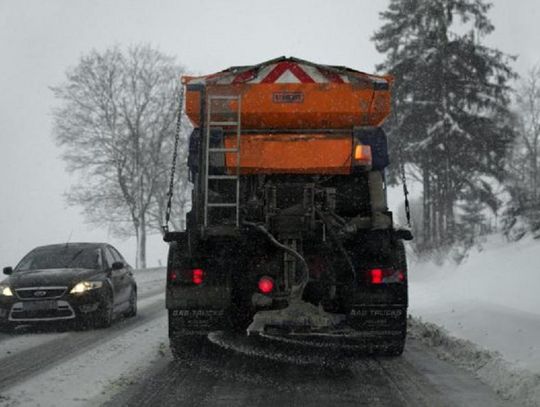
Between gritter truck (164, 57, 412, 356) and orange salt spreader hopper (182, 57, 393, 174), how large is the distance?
0.04 feet

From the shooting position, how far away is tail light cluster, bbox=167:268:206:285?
286 inches

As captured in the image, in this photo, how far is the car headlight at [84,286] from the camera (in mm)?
10814

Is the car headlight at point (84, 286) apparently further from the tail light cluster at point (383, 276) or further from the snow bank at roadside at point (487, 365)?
the tail light cluster at point (383, 276)

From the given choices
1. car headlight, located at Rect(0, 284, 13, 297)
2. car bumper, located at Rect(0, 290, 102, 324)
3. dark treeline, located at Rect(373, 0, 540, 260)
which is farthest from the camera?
dark treeline, located at Rect(373, 0, 540, 260)

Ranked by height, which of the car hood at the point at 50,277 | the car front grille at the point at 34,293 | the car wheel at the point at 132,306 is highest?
the car hood at the point at 50,277

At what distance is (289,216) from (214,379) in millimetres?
1745

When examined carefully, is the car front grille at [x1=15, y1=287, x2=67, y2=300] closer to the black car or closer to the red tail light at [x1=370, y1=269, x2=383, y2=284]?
the black car

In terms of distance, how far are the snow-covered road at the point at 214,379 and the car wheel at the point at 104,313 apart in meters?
1.71

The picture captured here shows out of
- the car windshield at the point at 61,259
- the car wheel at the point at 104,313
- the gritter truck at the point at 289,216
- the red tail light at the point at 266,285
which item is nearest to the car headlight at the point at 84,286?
the car wheel at the point at 104,313

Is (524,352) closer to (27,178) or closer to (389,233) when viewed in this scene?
(389,233)

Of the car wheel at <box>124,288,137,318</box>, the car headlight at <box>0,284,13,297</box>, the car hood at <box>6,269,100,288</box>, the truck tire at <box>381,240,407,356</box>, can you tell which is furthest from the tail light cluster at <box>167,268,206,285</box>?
the car wheel at <box>124,288,137,318</box>

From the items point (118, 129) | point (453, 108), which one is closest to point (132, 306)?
point (453, 108)

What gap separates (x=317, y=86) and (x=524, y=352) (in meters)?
3.48

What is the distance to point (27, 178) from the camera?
9312 centimetres
